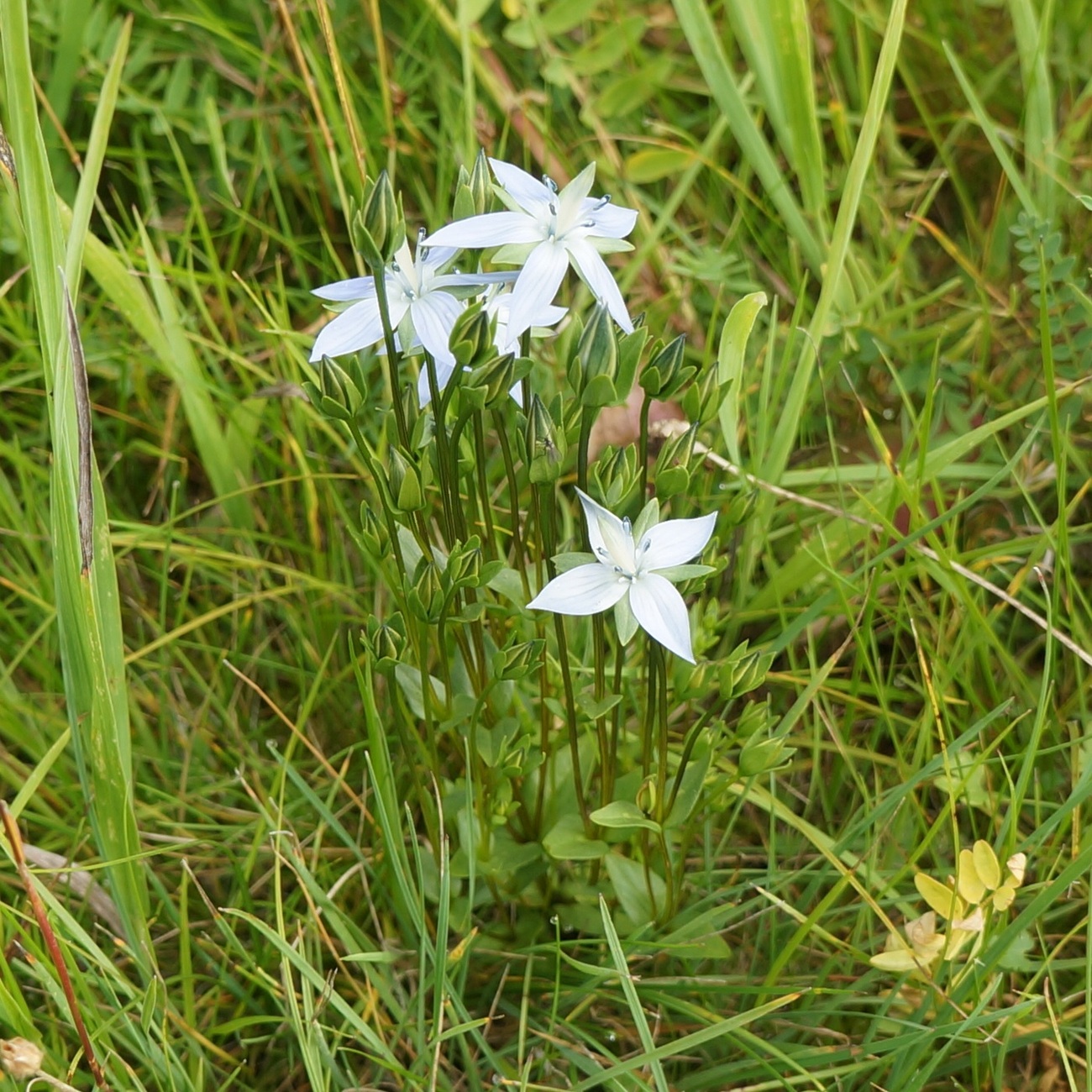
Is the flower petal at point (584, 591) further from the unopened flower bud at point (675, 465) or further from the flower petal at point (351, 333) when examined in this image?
the flower petal at point (351, 333)

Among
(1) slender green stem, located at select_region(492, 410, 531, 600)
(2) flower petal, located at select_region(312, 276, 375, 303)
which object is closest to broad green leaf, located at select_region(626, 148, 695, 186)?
(1) slender green stem, located at select_region(492, 410, 531, 600)

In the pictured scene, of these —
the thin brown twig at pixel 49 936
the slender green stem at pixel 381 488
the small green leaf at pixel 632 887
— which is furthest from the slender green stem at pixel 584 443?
the thin brown twig at pixel 49 936

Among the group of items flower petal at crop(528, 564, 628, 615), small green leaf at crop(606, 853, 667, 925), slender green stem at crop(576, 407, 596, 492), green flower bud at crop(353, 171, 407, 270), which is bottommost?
small green leaf at crop(606, 853, 667, 925)

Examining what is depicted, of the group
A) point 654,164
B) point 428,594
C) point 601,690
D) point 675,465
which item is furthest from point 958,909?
point 654,164

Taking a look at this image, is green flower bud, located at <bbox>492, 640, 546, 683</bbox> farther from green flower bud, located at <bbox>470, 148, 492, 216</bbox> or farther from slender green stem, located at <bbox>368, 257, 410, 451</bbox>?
green flower bud, located at <bbox>470, 148, 492, 216</bbox>

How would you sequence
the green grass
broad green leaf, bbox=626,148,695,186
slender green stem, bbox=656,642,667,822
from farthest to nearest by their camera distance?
1. broad green leaf, bbox=626,148,695,186
2. the green grass
3. slender green stem, bbox=656,642,667,822

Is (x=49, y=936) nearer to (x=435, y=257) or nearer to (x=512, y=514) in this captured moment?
(x=512, y=514)
